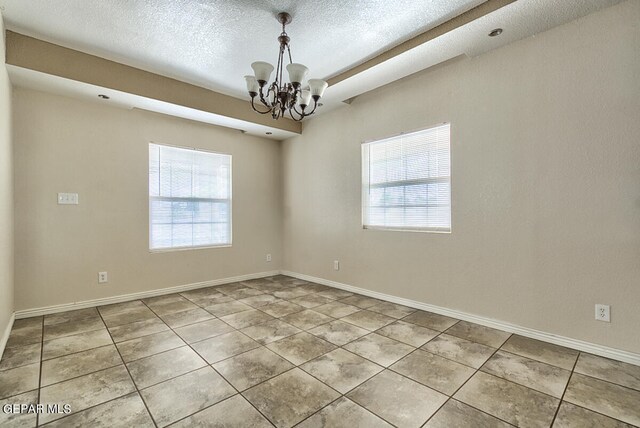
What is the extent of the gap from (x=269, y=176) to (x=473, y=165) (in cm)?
319

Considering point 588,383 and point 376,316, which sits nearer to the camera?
point 588,383

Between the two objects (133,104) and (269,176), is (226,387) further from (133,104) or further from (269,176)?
(269,176)

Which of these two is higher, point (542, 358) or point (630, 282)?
point (630, 282)

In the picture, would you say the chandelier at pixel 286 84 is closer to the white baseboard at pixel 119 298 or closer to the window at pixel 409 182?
the window at pixel 409 182

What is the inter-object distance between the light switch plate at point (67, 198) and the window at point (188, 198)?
2.43ft

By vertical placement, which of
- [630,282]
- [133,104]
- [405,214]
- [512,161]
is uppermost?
[133,104]

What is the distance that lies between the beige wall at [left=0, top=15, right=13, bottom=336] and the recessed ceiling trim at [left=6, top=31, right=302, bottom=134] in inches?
7.1

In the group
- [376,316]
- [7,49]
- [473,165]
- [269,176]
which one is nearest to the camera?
[7,49]

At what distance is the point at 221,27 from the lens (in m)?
2.43

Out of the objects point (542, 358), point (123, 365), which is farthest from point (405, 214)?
point (123, 365)

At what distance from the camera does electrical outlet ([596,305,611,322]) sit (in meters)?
2.13

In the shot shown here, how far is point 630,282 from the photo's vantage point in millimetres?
2051

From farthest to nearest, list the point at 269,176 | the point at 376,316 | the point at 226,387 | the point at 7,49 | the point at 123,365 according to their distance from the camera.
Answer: the point at 269,176 → the point at 376,316 → the point at 7,49 → the point at 123,365 → the point at 226,387

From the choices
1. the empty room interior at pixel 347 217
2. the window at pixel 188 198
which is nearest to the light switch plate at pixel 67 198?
the empty room interior at pixel 347 217
